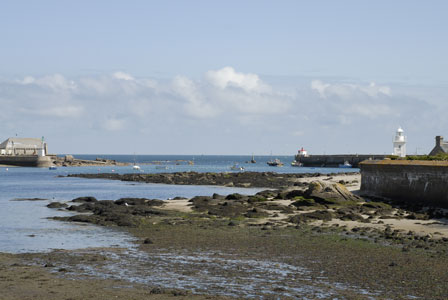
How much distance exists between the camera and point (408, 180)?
40.2m

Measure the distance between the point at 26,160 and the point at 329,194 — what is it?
439 feet

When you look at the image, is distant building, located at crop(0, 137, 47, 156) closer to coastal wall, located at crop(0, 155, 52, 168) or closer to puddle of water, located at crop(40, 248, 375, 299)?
coastal wall, located at crop(0, 155, 52, 168)

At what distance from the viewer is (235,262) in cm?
2025

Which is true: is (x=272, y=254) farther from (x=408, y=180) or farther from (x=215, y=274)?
(x=408, y=180)

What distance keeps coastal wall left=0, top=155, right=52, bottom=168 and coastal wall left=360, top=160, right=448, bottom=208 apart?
411 ft

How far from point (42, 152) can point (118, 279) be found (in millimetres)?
152170

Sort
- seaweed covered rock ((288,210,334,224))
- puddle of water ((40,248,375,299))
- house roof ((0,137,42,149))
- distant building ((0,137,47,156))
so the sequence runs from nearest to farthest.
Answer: puddle of water ((40,248,375,299))
seaweed covered rock ((288,210,334,224))
distant building ((0,137,47,156))
house roof ((0,137,42,149))

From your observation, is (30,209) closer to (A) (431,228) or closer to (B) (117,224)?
(B) (117,224)

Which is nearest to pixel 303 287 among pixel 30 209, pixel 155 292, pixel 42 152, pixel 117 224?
pixel 155 292

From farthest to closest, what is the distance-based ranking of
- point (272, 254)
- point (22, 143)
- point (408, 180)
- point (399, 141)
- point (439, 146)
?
point (22, 143) < point (399, 141) < point (439, 146) < point (408, 180) < point (272, 254)

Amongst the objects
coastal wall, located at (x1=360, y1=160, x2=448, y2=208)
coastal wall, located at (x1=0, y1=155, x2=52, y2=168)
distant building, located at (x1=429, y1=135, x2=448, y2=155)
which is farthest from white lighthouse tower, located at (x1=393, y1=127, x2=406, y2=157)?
coastal wall, located at (x1=0, y1=155, x2=52, y2=168)

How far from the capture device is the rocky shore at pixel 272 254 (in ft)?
53.6

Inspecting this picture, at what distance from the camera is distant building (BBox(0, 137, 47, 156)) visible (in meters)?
171

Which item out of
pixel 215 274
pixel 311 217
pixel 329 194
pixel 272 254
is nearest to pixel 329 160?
pixel 329 194
